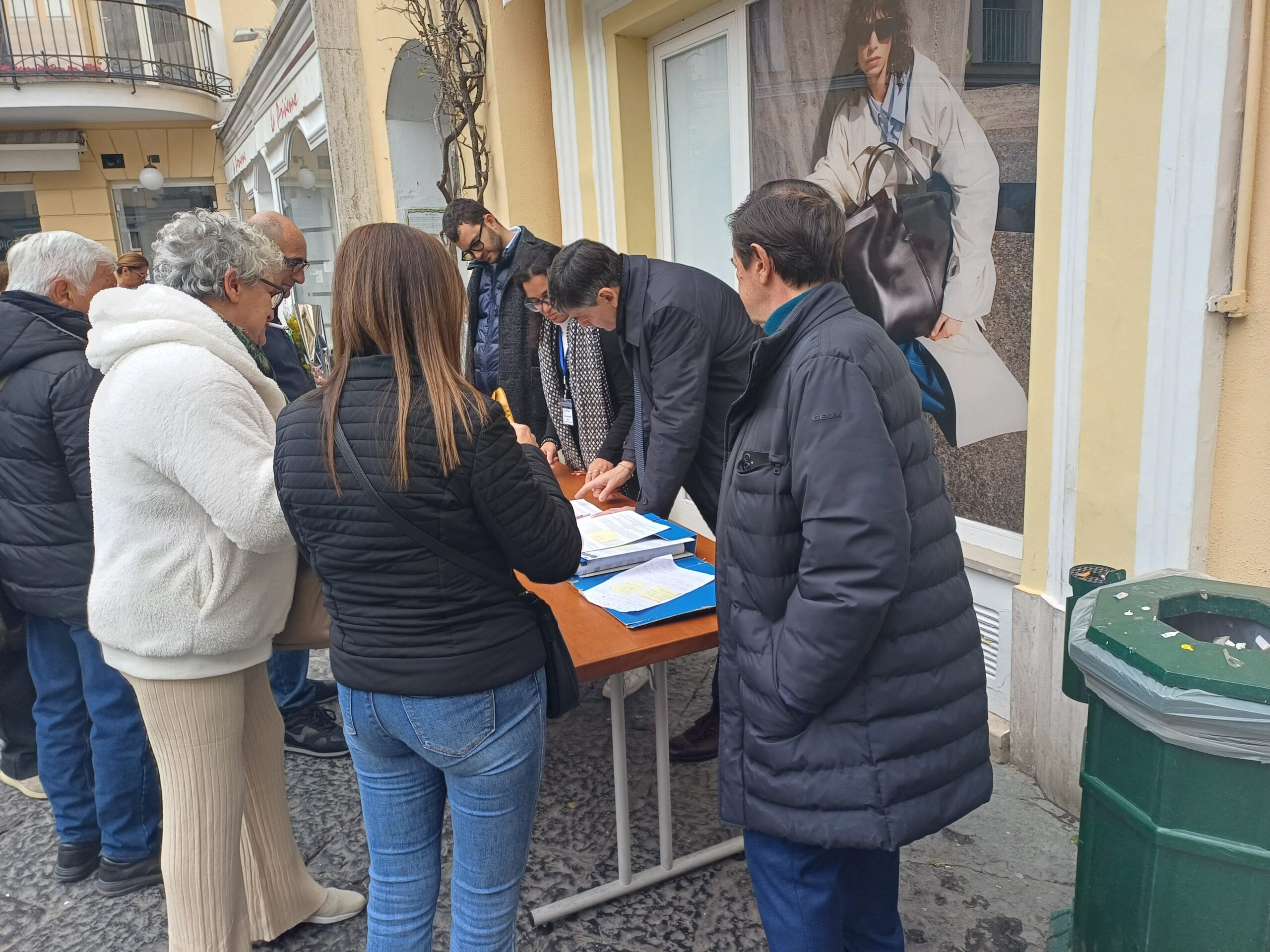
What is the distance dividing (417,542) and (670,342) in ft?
4.64

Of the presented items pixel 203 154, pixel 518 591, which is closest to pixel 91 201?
pixel 203 154

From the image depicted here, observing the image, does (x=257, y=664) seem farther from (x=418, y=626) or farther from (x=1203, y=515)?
(x=1203, y=515)

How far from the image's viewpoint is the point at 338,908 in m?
2.39

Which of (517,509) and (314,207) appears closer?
(517,509)

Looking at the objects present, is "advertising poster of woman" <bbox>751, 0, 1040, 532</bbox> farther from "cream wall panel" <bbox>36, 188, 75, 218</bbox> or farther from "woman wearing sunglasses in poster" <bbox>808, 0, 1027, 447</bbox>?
"cream wall panel" <bbox>36, 188, 75, 218</bbox>

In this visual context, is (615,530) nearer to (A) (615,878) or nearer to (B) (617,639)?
(B) (617,639)

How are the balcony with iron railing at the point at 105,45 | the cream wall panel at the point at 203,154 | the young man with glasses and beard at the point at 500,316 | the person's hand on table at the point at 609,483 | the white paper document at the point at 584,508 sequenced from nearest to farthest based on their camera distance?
the white paper document at the point at 584,508
the person's hand on table at the point at 609,483
the young man with glasses and beard at the point at 500,316
the balcony with iron railing at the point at 105,45
the cream wall panel at the point at 203,154

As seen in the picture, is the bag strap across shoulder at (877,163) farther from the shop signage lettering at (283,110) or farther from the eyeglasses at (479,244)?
the shop signage lettering at (283,110)

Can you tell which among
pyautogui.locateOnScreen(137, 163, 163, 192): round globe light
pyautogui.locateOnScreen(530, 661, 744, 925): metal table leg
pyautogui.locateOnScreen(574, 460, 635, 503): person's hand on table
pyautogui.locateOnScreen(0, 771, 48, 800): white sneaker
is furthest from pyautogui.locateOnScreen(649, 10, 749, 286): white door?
pyautogui.locateOnScreen(137, 163, 163, 192): round globe light

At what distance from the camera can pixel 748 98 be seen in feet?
13.4

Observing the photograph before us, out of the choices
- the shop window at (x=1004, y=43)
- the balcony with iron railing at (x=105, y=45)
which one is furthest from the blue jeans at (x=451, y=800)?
the balcony with iron railing at (x=105, y=45)

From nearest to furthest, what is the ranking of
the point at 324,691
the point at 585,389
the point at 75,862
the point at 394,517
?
the point at 394,517 < the point at 75,862 < the point at 585,389 < the point at 324,691

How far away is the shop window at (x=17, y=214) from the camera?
568 inches

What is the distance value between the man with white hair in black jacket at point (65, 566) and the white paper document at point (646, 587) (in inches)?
53.1
